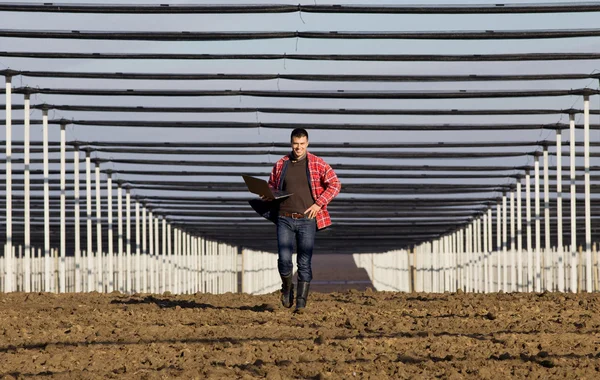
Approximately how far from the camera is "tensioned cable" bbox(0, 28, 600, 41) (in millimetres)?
13547

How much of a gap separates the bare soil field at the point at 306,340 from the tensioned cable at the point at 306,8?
398 cm

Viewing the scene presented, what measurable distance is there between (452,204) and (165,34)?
14.4 m

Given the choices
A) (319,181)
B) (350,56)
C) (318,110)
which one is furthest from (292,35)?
(319,181)

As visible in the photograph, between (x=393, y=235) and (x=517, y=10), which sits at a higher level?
(x=517, y=10)

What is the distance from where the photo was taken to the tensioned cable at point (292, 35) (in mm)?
13547

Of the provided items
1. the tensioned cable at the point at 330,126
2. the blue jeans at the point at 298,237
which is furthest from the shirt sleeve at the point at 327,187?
the tensioned cable at the point at 330,126

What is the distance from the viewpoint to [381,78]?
1510 cm

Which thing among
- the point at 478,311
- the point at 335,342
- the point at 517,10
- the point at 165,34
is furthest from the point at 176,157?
the point at 335,342

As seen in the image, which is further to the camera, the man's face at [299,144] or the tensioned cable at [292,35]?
the tensioned cable at [292,35]

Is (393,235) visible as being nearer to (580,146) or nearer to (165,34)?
(580,146)

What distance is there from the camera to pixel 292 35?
1355 centimetres

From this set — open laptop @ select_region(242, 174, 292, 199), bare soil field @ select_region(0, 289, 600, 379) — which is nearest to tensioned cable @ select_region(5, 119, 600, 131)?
bare soil field @ select_region(0, 289, 600, 379)

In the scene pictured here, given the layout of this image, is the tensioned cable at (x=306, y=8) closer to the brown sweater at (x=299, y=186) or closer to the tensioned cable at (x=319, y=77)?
the tensioned cable at (x=319, y=77)

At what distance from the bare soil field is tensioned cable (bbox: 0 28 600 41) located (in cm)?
414
